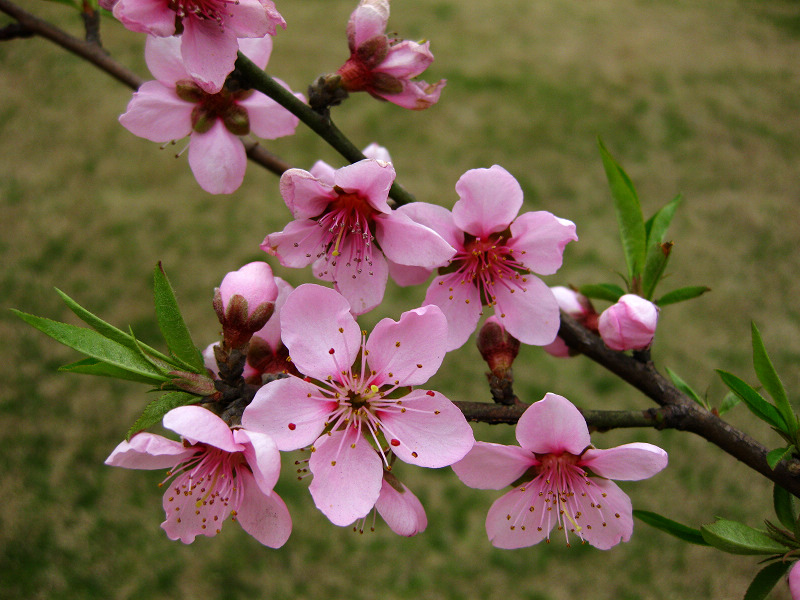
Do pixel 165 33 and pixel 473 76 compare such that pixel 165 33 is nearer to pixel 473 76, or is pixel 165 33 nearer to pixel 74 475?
pixel 74 475

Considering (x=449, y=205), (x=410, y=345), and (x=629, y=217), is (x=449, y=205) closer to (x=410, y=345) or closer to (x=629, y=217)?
(x=629, y=217)

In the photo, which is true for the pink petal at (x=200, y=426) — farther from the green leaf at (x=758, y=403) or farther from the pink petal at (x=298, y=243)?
the green leaf at (x=758, y=403)

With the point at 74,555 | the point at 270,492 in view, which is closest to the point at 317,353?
the point at 270,492

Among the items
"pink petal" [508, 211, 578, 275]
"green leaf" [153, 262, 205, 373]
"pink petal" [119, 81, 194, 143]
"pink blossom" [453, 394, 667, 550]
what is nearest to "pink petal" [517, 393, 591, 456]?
"pink blossom" [453, 394, 667, 550]

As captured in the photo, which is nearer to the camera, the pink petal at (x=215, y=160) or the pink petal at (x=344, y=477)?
the pink petal at (x=344, y=477)

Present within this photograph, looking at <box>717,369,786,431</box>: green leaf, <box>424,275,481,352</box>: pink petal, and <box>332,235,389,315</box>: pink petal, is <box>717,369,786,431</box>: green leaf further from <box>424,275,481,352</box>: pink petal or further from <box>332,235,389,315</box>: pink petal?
<box>332,235,389,315</box>: pink petal


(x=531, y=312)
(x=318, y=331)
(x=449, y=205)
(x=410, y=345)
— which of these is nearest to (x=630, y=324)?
(x=531, y=312)

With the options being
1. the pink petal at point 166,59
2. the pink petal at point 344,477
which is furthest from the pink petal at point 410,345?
the pink petal at point 166,59
